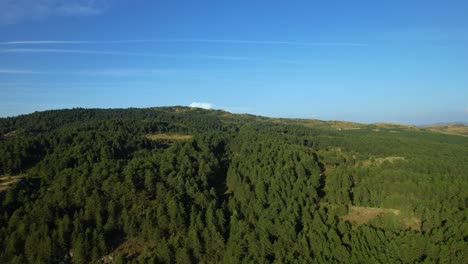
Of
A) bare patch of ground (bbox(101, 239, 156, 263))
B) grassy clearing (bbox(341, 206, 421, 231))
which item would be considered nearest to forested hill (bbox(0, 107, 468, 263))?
bare patch of ground (bbox(101, 239, 156, 263))

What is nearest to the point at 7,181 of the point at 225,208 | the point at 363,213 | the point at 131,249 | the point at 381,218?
the point at 131,249

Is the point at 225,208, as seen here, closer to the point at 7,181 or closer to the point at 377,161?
the point at 7,181

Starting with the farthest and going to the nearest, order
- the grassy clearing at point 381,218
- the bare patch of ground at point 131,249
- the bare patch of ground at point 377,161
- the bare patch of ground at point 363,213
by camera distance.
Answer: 1. the bare patch of ground at point 377,161
2. the bare patch of ground at point 363,213
3. the grassy clearing at point 381,218
4. the bare patch of ground at point 131,249

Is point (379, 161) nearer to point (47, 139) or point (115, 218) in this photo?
point (115, 218)

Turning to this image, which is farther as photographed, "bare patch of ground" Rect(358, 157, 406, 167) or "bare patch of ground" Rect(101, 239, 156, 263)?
"bare patch of ground" Rect(358, 157, 406, 167)

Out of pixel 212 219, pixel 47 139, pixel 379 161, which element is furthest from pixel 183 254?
pixel 47 139

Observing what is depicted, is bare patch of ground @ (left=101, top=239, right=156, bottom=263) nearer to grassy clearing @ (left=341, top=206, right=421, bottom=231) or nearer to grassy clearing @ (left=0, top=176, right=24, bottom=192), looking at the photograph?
grassy clearing @ (left=0, top=176, right=24, bottom=192)

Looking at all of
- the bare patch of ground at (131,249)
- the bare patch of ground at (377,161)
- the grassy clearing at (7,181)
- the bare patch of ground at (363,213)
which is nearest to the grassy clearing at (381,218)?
the bare patch of ground at (363,213)

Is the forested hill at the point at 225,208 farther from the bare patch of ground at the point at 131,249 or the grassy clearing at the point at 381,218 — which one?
the grassy clearing at the point at 381,218

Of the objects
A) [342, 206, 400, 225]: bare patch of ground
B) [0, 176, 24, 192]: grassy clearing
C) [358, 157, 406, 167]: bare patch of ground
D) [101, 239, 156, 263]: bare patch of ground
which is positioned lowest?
[101, 239, 156, 263]: bare patch of ground

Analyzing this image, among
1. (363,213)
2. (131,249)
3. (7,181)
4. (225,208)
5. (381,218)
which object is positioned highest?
(7,181)
